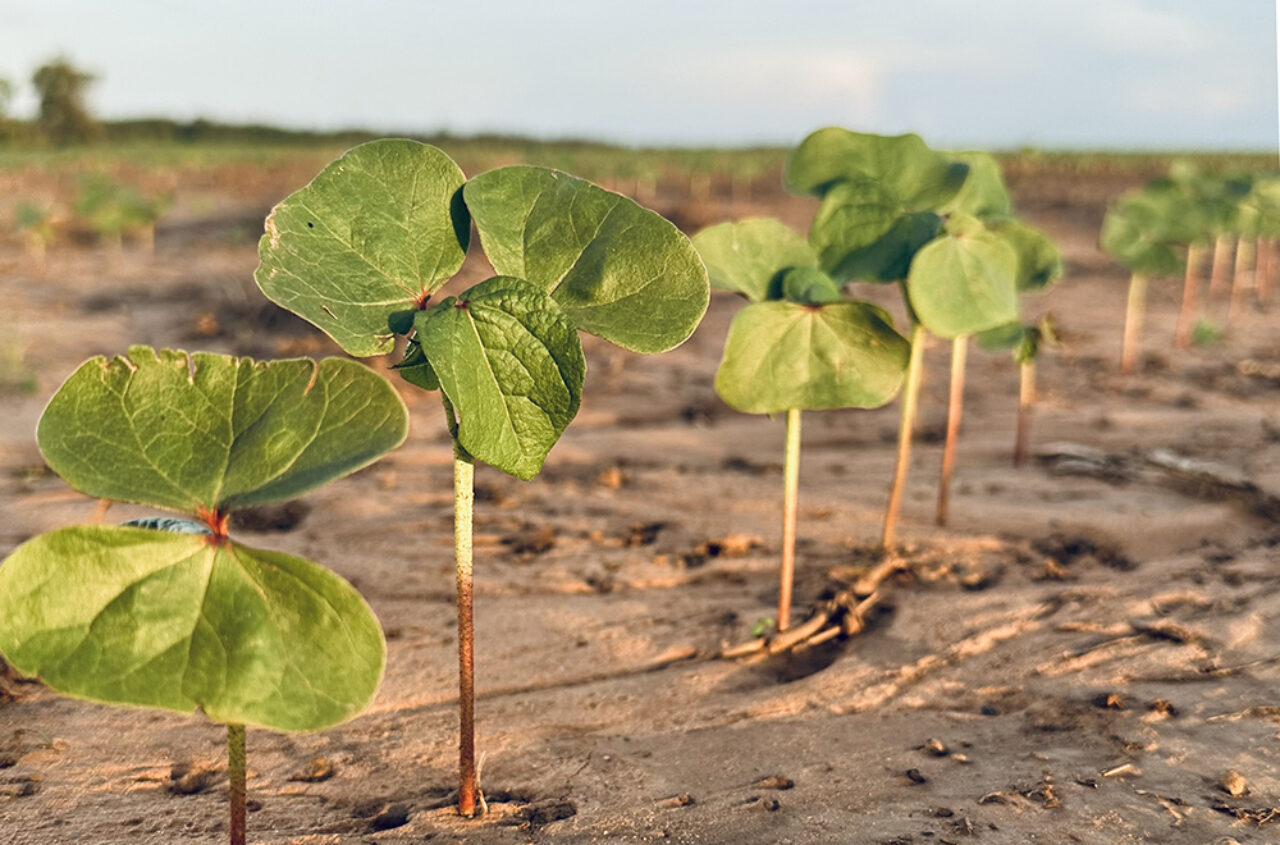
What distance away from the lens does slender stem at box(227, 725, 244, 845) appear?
152 cm

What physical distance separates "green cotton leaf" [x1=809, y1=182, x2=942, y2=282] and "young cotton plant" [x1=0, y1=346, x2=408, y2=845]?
1.65m

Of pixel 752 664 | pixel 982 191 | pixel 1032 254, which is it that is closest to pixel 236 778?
pixel 752 664

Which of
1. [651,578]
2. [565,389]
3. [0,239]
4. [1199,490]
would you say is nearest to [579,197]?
[565,389]

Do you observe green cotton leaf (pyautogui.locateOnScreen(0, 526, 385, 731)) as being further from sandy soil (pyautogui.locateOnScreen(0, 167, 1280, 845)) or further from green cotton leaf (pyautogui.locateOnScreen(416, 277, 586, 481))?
sandy soil (pyautogui.locateOnScreen(0, 167, 1280, 845))

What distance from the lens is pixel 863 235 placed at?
2.74 metres

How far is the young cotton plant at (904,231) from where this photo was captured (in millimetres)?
2738

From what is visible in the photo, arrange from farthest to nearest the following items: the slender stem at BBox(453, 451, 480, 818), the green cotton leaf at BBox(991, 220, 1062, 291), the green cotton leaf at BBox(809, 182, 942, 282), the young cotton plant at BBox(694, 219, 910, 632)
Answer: the green cotton leaf at BBox(991, 220, 1062, 291) < the green cotton leaf at BBox(809, 182, 942, 282) < the young cotton plant at BBox(694, 219, 910, 632) < the slender stem at BBox(453, 451, 480, 818)

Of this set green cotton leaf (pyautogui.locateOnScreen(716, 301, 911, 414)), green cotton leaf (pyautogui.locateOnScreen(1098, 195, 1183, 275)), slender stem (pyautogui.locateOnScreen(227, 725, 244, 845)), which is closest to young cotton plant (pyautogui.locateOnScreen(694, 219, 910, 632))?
green cotton leaf (pyautogui.locateOnScreen(716, 301, 911, 414))

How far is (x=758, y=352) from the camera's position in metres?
2.45

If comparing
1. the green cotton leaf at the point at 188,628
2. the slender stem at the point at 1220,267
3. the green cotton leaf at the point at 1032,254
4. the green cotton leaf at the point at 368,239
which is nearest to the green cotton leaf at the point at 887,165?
the green cotton leaf at the point at 1032,254

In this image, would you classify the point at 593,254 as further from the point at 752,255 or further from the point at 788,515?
the point at 788,515

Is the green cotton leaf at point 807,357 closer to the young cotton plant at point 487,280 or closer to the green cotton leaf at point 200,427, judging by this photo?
the young cotton plant at point 487,280

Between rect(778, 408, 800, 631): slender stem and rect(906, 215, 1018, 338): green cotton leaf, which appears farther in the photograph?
rect(906, 215, 1018, 338): green cotton leaf

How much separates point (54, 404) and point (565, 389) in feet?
2.22
